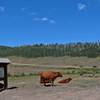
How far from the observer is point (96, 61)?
115062 millimetres

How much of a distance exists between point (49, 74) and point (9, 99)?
692cm

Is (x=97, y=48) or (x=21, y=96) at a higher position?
(x=97, y=48)

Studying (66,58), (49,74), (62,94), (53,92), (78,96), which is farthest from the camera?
(66,58)

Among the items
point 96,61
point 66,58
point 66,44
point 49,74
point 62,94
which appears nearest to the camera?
point 62,94

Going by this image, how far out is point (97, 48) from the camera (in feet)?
508

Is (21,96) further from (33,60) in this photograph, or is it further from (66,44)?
(66,44)

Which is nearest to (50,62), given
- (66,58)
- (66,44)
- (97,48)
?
(66,58)

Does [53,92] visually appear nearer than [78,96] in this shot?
No

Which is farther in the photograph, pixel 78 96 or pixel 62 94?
pixel 62 94

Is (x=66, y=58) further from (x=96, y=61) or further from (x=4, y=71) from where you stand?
(x=4, y=71)

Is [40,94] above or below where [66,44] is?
below

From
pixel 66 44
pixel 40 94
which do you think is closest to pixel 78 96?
pixel 40 94

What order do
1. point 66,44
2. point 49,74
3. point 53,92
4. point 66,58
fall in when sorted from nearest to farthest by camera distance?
point 53,92 → point 49,74 → point 66,58 → point 66,44

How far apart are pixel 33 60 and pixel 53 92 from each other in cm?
10621
